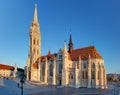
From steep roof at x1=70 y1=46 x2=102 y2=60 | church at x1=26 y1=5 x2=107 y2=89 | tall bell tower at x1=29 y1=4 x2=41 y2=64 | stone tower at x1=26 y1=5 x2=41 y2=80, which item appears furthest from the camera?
tall bell tower at x1=29 y1=4 x2=41 y2=64

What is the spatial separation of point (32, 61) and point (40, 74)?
33.5 feet

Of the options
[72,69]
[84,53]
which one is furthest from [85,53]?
[72,69]

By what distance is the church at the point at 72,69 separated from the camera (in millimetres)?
65625

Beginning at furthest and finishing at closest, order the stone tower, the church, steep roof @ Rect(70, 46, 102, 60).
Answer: the stone tower < steep roof @ Rect(70, 46, 102, 60) < the church

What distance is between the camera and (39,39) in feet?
322

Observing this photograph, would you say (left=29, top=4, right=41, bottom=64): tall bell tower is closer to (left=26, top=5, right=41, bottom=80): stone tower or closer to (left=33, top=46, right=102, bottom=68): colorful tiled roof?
(left=26, top=5, right=41, bottom=80): stone tower

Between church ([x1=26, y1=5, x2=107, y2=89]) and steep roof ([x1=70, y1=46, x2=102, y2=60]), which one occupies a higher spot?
steep roof ([x1=70, y1=46, x2=102, y2=60])

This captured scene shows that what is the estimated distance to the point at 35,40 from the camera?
96.0 metres

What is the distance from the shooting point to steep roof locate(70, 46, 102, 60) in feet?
223

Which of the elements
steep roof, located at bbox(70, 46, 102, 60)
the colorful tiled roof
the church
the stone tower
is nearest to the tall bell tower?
the stone tower

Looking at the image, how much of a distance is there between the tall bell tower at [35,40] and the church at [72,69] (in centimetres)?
465

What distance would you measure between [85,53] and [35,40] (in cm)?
3425

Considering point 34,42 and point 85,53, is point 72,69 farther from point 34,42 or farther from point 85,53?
point 34,42

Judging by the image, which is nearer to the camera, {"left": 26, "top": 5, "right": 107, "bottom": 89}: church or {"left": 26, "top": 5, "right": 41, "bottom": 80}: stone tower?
{"left": 26, "top": 5, "right": 107, "bottom": 89}: church
